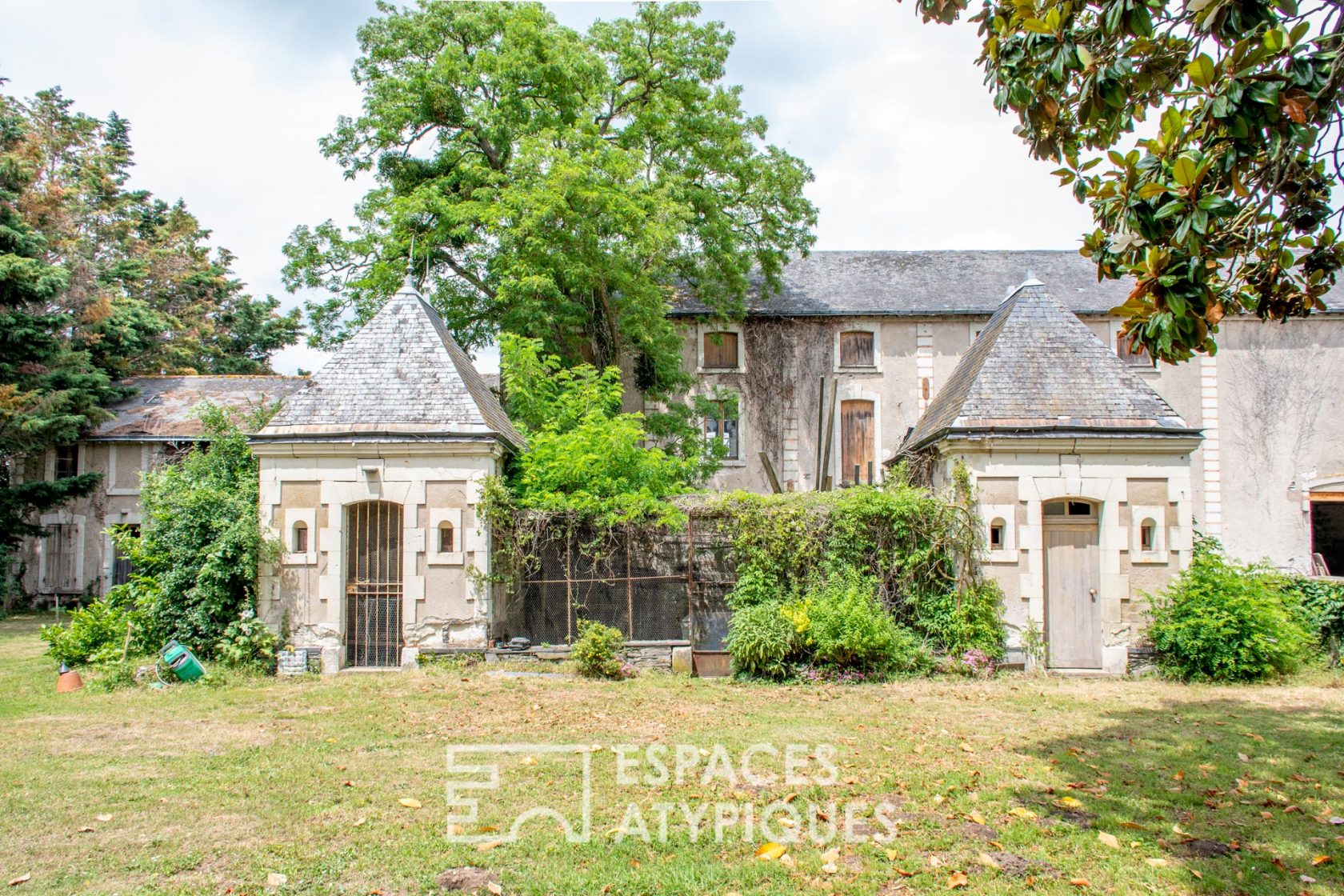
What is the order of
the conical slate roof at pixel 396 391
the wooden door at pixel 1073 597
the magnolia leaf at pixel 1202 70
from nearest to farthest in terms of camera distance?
the magnolia leaf at pixel 1202 70, the wooden door at pixel 1073 597, the conical slate roof at pixel 396 391

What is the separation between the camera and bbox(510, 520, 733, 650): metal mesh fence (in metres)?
12.4

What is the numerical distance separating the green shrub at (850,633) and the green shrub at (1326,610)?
225 inches

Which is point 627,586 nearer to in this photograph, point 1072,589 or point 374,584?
point 374,584

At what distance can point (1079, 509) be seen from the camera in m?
12.0


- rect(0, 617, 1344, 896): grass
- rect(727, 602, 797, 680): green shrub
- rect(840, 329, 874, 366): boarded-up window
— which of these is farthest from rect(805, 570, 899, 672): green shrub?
rect(840, 329, 874, 366): boarded-up window

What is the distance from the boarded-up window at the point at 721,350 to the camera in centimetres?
2188

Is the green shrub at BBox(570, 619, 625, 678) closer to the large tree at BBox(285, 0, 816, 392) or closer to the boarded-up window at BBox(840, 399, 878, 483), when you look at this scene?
the large tree at BBox(285, 0, 816, 392)

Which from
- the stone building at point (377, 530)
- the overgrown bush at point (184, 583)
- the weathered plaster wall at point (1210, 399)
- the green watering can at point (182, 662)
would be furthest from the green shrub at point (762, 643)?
the weathered plaster wall at point (1210, 399)

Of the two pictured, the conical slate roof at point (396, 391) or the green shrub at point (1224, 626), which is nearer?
the green shrub at point (1224, 626)

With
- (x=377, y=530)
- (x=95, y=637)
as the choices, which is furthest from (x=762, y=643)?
(x=95, y=637)

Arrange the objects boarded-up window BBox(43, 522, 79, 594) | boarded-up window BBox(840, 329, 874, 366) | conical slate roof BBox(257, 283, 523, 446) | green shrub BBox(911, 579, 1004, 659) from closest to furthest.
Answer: green shrub BBox(911, 579, 1004, 659), conical slate roof BBox(257, 283, 523, 446), boarded-up window BBox(43, 522, 79, 594), boarded-up window BBox(840, 329, 874, 366)

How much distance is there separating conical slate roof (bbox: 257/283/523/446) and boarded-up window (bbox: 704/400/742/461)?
863 centimetres

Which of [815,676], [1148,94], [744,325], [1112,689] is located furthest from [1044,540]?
[744,325]

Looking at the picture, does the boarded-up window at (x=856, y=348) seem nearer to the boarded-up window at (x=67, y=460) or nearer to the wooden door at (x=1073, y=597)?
the wooden door at (x=1073, y=597)
